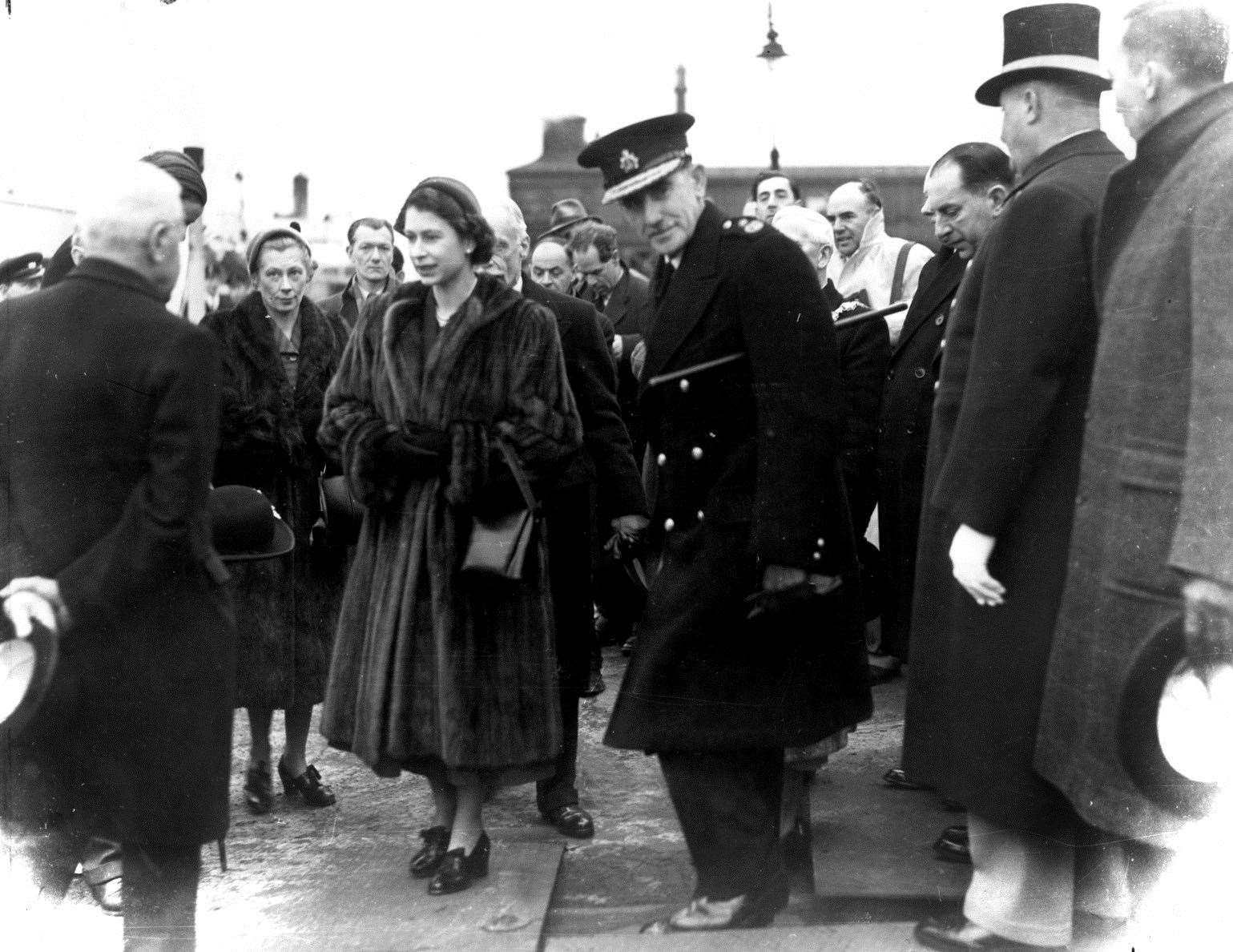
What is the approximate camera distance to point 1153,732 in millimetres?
3049

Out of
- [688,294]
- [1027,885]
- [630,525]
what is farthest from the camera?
[630,525]

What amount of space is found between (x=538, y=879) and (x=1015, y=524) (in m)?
1.83

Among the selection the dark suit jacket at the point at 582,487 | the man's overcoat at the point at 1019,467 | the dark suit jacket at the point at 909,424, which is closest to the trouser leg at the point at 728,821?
the man's overcoat at the point at 1019,467

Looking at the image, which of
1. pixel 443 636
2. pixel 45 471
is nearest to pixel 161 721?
pixel 45 471

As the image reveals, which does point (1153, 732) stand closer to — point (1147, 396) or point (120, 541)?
point (1147, 396)

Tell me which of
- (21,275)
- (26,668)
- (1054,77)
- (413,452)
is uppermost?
(1054,77)

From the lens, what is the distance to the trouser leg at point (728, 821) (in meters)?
3.84

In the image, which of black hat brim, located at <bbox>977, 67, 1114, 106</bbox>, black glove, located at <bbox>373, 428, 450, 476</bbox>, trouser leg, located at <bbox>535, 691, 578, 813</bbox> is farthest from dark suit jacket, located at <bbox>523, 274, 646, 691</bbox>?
black hat brim, located at <bbox>977, 67, 1114, 106</bbox>

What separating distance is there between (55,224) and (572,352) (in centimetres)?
167

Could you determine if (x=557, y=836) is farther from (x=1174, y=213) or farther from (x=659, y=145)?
(x=1174, y=213)

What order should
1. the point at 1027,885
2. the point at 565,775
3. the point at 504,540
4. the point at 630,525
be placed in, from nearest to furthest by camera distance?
the point at 1027,885 → the point at 504,540 → the point at 630,525 → the point at 565,775

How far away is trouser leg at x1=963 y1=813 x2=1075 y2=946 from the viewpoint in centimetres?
345

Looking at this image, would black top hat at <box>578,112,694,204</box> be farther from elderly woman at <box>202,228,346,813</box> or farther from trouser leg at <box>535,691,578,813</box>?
trouser leg at <box>535,691,578,813</box>

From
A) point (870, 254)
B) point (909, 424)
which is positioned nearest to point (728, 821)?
point (909, 424)
